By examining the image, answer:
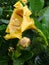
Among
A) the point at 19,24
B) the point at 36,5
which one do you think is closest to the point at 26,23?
the point at 19,24

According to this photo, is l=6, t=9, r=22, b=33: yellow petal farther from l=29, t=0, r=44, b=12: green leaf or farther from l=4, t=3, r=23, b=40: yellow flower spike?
l=29, t=0, r=44, b=12: green leaf

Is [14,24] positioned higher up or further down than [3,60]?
higher up

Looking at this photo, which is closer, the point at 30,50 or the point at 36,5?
the point at 30,50

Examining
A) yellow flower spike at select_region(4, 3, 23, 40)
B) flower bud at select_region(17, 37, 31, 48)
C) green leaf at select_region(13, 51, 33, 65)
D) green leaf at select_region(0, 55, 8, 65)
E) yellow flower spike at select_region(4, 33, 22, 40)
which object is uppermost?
yellow flower spike at select_region(4, 3, 23, 40)

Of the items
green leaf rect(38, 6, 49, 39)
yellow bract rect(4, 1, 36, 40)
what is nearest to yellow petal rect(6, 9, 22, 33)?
yellow bract rect(4, 1, 36, 40)

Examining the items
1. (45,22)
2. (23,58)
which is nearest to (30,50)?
→ (23,58)

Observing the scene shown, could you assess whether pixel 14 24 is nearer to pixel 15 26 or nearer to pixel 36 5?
pixel 15 26
